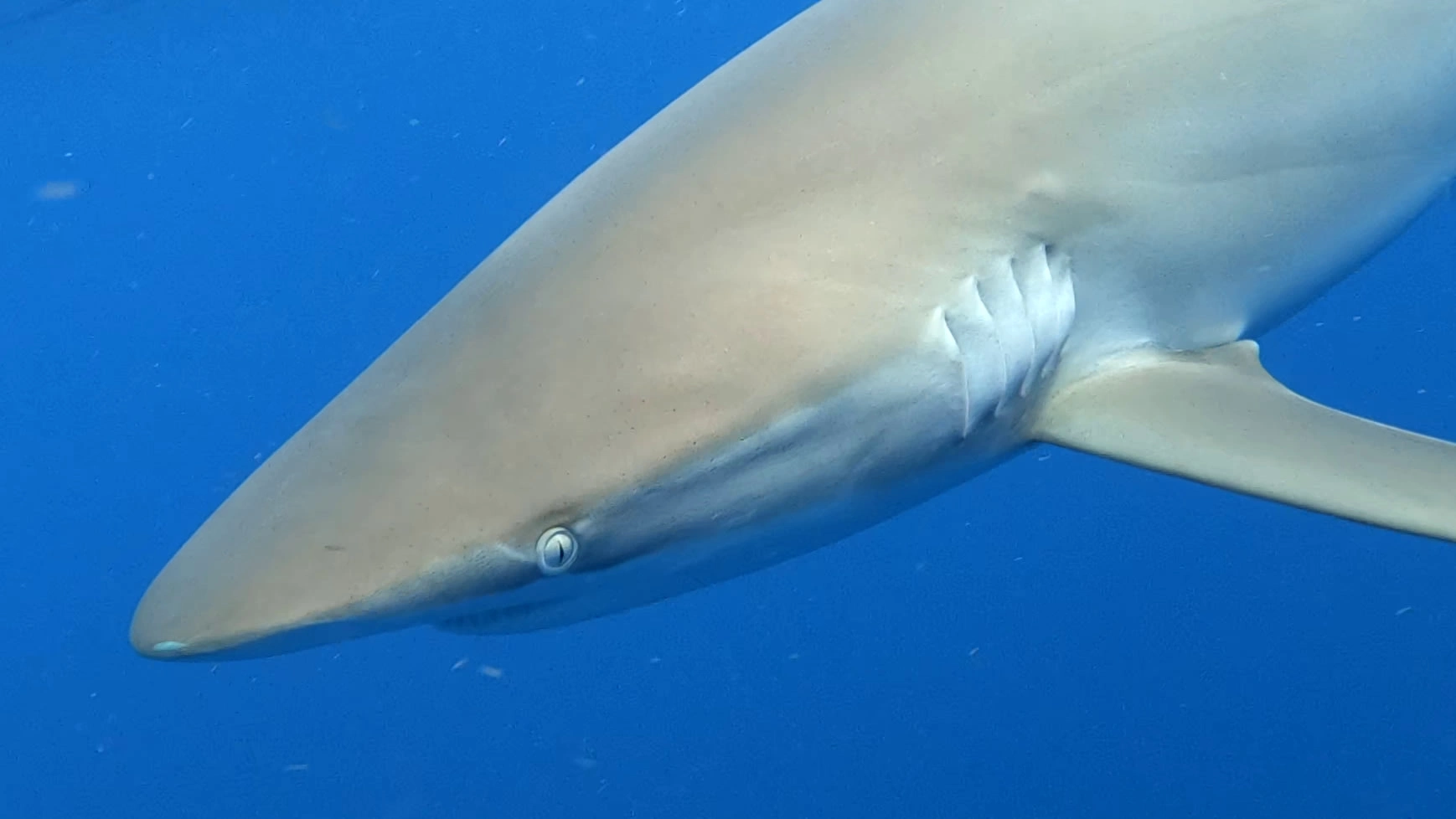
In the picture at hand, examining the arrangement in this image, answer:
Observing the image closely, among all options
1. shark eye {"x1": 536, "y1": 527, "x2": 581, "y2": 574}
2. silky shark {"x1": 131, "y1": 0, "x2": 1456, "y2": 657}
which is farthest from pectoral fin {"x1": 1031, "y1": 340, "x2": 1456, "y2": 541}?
shark eye {"x1": 536, "y1": 527, "x2": 581, "y2": 574}

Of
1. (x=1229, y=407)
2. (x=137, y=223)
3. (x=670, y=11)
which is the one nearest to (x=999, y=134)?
(x=1229, y=407)

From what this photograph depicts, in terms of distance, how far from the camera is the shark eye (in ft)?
5.62

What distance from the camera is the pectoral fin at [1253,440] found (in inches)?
73.1

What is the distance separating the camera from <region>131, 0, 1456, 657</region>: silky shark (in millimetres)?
1722

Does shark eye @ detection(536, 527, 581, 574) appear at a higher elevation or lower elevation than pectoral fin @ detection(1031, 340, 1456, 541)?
higher

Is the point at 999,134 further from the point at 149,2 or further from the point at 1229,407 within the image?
the point at 149,2

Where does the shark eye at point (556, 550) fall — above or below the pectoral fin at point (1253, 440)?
above

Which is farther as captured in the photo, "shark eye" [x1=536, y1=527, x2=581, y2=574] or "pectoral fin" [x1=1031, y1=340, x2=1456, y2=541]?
"pectoral fin" [x1=1031, y1=340, x2=1456, y2=541]

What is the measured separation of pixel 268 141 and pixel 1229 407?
20322mm

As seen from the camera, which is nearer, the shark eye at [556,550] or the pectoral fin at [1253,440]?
the shark eye at [556,550]

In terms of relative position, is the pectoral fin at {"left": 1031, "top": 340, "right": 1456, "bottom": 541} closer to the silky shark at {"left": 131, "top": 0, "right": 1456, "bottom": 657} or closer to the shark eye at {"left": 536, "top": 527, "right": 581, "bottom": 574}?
the silky shark at {"left": 131, "top": 0, "right": 1456, "bottom": 657}

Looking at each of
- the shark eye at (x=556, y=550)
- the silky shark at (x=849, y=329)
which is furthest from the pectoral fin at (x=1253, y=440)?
the shark eye at (x=556, y=550)

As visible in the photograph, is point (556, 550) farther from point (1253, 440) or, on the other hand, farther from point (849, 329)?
point (1253, 440)

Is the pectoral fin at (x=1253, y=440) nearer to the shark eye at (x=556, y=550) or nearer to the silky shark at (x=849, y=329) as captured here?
the silky shark at (x=849, y=329)
